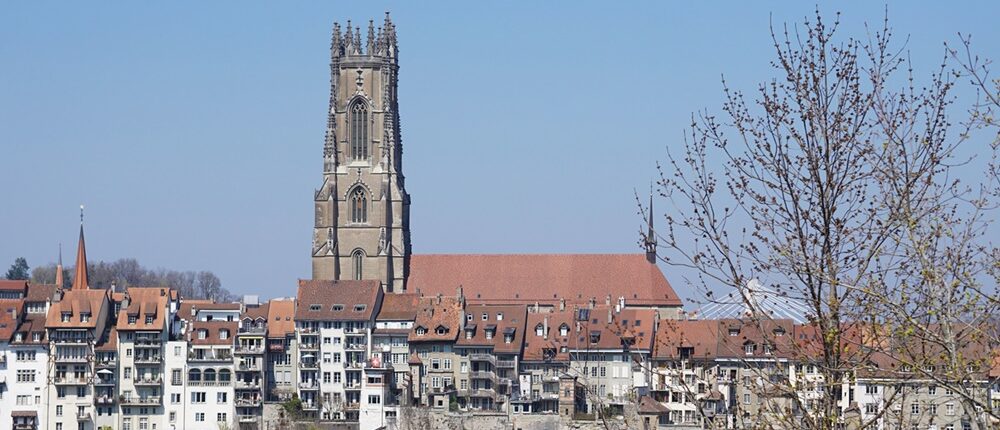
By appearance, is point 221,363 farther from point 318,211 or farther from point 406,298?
point 318,211

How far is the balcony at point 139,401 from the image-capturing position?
90.2 meters

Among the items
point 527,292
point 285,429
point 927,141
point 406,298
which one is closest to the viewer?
point 927,141

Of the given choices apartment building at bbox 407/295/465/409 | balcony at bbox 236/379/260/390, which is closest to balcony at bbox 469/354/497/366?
apartment building at bbox 407/295/465/409

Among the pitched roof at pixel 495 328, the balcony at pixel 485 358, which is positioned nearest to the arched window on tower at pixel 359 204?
the pitched roof at pixel 495 328

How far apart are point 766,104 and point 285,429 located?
72.9 metres

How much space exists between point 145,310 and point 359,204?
2316cm

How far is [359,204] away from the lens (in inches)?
4427

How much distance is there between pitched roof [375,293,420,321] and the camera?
94.6 meters

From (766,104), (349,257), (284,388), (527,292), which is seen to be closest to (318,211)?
(349,257)

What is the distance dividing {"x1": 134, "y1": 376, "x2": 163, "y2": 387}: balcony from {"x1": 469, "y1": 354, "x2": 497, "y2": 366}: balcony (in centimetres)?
1637

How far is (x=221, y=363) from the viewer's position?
300 ft

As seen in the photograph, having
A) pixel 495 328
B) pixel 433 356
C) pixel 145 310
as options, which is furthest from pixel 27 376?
pixel 495 328

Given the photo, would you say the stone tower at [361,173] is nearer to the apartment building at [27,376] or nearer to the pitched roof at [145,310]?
the pitched roof at [145,310]

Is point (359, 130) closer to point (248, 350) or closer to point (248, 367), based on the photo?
point (248, 350)
